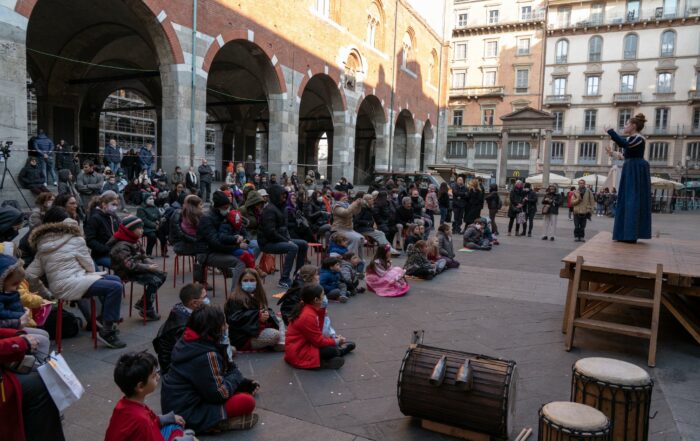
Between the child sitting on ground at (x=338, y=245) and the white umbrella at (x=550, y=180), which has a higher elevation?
the white umbrella at (x=550, y=180)

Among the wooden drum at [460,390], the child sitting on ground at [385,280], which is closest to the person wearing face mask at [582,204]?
the child sitting on ground at [385,280]

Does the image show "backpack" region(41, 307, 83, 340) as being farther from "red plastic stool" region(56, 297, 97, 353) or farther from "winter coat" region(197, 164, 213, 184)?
"winter coat" region(197, 164, 213, 184)

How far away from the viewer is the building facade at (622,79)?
41719 millimetres

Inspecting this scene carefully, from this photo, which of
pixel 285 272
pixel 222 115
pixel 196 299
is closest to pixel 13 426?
pixel 196 299

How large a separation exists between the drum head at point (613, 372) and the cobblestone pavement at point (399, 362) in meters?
0.60

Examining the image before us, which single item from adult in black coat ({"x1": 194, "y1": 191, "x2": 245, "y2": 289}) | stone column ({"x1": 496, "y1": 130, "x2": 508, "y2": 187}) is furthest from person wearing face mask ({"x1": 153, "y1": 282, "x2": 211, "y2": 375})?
stone column ({"x1": 496, "y1": 130, "x2": 508, "y2": 187})

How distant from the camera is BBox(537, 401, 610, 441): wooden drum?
2543mm

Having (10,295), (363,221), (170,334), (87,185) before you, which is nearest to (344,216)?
(363,221)

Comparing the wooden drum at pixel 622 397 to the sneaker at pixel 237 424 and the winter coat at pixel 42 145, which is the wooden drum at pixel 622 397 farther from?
the winter coat at pixel 42 145

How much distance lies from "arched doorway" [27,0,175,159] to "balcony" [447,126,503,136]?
32.9 m

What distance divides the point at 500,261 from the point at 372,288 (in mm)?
4310

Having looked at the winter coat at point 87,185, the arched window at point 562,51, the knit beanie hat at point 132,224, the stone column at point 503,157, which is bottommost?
the knit beanie hat at point 132,224

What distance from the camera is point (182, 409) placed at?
320 cm

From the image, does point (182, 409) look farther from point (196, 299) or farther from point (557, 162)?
point (557, 162)
